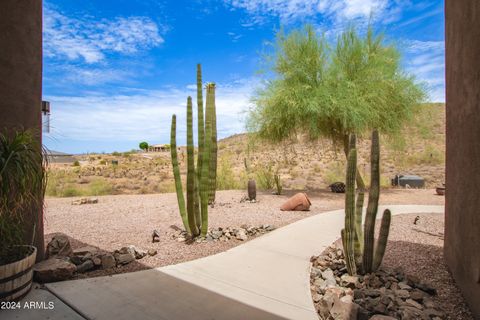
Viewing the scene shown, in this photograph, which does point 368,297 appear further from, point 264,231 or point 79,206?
point 79,206

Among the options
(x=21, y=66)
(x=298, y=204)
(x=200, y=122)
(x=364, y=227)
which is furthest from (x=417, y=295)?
(x=21, y=66)

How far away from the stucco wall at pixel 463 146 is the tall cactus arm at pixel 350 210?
4.38 ft

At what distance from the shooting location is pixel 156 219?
8859 mm

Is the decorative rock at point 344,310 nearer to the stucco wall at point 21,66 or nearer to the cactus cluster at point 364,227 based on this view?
the cactus cluster at point 364,227

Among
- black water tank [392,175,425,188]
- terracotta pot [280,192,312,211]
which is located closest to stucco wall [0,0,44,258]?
terracotta pot [280,192,312,211]

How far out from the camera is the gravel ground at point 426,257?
394cm

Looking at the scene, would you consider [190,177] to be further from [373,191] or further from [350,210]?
[373,191]

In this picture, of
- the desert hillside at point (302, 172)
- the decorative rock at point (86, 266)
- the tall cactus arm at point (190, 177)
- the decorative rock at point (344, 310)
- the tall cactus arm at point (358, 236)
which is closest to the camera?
the decorative rock at point (344, 310)

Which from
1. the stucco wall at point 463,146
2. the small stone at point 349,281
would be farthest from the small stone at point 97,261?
the stucco wall at point 463,146

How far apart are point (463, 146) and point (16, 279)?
5.78 m

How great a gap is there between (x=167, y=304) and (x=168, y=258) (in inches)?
70.3

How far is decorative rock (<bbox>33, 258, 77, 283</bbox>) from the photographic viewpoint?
4289 millimetres

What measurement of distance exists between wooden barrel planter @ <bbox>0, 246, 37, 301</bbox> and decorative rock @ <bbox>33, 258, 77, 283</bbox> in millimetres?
339

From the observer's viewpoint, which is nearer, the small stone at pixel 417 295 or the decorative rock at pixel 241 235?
the small stone at pixel 417 295
